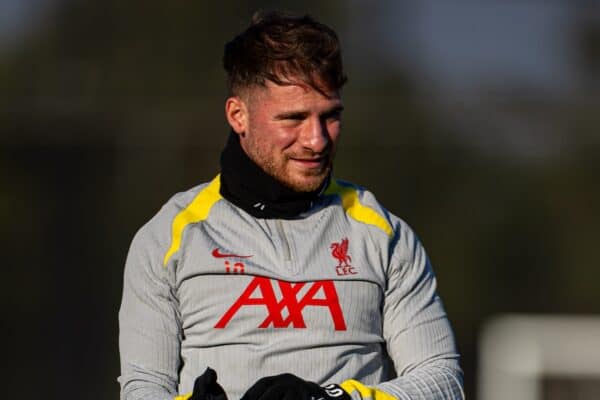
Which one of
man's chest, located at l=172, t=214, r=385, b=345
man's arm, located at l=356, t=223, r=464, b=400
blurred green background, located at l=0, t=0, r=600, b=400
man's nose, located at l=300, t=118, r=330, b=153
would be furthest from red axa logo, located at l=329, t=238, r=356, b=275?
blurred green background, located at l=0, t=0, r=600, b=400

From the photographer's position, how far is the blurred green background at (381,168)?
830 centimetres

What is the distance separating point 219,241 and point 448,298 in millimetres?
5815

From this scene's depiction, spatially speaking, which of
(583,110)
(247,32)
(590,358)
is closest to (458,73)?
(583,110)

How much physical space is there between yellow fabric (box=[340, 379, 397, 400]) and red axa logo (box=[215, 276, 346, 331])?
0.48ft

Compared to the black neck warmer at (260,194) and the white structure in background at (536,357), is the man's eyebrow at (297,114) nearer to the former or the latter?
the black neck warmer at (260,194)

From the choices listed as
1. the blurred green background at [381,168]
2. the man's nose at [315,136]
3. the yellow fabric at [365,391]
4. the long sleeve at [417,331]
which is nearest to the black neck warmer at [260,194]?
the man's nose at [315,136]

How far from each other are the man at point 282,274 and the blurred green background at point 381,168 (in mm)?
5514

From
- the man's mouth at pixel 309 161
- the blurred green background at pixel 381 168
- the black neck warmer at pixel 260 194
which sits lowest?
the blurred green background at pixel 381 168

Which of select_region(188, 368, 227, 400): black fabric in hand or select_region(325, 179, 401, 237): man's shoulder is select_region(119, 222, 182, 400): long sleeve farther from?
select_region(325, 179, 401, 237): man's shoulder

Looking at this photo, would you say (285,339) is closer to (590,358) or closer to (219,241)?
(219,241)

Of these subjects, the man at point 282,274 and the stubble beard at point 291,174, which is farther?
the stubble beard at point 291,174

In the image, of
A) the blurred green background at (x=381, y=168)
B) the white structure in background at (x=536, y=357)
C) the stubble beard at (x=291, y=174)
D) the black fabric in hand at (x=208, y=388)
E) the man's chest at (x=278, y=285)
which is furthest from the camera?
the blurred green background at (x=381, y=168)

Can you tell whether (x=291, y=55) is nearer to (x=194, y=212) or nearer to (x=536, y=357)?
(x=194, y=212)

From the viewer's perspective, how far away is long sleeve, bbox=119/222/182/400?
8.73ft
